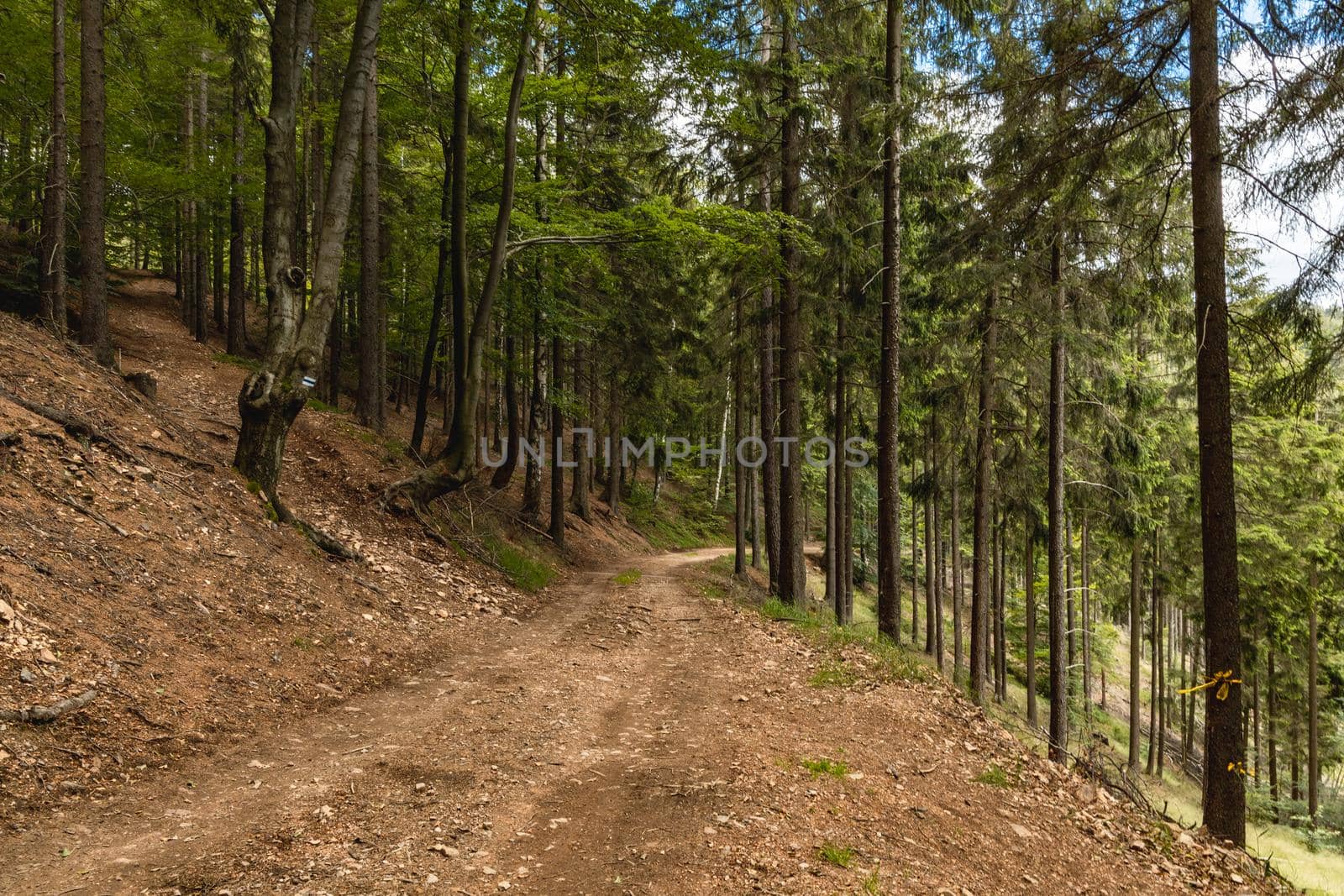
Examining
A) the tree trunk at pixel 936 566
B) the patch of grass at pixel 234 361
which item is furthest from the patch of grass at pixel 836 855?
the patch of grass at pixel 234 361

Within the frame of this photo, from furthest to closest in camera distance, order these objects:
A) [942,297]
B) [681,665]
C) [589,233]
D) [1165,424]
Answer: [1165,424]
[942,297]
[589,233]
[681,665]

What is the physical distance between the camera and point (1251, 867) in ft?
21.5

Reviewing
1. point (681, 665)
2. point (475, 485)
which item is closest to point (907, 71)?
point (681, 665)

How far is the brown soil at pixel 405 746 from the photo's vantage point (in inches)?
154

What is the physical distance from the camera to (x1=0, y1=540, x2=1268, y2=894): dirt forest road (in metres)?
3.73

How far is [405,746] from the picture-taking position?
5.55 meters

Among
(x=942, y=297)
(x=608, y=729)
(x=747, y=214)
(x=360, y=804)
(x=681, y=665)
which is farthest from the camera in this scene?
(x=942, y=297)

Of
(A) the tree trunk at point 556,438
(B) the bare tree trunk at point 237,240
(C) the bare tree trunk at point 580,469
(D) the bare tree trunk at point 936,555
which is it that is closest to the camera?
(A) the tree trunk at point 556,438

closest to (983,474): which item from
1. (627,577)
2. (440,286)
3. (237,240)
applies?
(627,577)

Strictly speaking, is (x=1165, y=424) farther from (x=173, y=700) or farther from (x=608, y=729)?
(x=173, y=700)

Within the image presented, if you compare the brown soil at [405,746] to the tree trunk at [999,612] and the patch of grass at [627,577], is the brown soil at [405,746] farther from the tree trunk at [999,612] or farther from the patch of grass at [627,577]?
the tree trunk at [999,612]

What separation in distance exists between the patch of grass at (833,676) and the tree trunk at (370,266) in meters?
11.7

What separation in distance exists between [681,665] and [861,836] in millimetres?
4454

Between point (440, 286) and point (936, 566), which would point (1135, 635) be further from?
point (440, 286)
